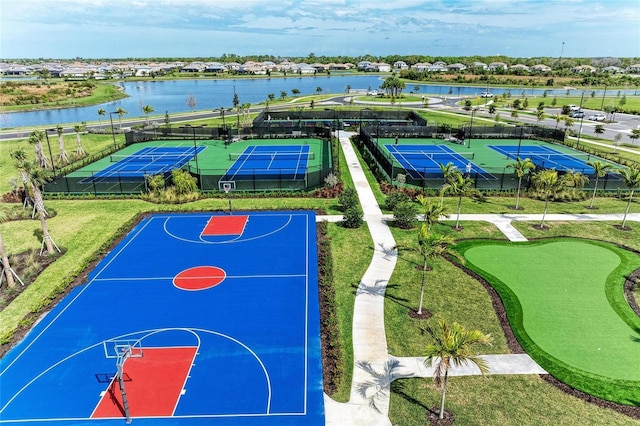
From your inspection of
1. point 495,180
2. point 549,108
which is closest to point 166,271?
point 495,180

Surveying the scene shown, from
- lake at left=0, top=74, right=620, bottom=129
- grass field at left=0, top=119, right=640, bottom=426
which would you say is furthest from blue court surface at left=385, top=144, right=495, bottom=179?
lake at left=0, top=74, right=620, bottom=129

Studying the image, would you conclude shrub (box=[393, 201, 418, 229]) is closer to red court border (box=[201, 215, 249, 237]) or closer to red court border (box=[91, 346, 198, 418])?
red court border (box=[201, 215, 249, 237])

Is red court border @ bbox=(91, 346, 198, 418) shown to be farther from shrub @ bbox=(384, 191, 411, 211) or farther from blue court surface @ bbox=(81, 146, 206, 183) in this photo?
blue court surface @ bbox=(81, 146, 206, 183)

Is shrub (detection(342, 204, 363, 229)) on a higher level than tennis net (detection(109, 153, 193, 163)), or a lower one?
lower

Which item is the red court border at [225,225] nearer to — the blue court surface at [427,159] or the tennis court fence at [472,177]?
the tennis court fence at [472,177]

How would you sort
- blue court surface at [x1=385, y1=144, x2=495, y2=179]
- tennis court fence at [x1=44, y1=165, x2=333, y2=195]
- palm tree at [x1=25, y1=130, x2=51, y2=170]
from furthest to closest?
palm tree at [x1=25, y1=130, x2=51, y2=170], blue court surface at [x1=385, y1=144, x2=495, y2=179], tennis court fence at [x1=44, y1=165, x2=333, y2=195]

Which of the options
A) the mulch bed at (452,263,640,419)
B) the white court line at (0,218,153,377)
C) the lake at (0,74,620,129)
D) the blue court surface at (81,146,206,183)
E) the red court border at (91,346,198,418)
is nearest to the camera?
the mulch bed at (452,263,640,419)

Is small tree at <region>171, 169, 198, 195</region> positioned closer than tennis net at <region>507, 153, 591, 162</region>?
Yes

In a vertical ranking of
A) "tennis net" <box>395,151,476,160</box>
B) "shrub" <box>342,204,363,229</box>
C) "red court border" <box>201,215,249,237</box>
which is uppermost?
"tennis net" <box>395,151,476,160</box>

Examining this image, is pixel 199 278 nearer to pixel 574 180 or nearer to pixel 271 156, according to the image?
pixel 271 156
